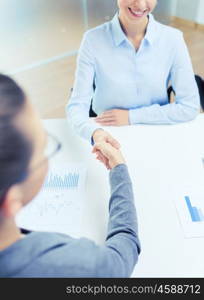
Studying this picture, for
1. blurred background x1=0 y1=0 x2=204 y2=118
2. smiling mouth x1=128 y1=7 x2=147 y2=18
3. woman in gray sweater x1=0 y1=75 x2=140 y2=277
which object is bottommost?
blurred background x1=0 y1=0 x2=204 y2=118

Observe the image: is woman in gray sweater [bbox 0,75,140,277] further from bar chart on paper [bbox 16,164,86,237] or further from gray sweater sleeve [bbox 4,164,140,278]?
bar chart on paper [bbox 16,164,86,237]

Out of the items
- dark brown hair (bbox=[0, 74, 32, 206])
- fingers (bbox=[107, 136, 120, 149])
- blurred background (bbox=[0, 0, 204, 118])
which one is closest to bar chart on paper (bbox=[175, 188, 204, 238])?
fingers (bbox=[107, 136, 120, 149])

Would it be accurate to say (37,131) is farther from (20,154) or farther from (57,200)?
(57,200)

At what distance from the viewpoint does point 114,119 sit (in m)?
1.12

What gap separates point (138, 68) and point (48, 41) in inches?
75.2

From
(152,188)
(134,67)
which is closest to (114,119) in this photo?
(134,67)

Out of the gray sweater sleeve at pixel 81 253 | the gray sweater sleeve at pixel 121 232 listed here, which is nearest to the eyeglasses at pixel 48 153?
the gray sweater sleeve at pixel 81 253

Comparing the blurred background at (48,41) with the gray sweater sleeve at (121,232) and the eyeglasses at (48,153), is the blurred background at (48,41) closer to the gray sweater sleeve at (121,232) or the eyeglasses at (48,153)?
the gray sweater sleeve at (121,232)

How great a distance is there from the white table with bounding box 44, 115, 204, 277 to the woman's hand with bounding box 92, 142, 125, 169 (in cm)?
4

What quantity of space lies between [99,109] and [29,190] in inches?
35.9

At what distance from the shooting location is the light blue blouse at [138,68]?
1.15 m

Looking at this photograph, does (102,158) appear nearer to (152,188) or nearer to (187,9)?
(152,188)

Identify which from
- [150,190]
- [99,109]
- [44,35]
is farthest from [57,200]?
[44,35]

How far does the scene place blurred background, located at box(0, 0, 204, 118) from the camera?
99.3 inches
